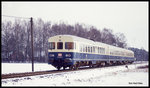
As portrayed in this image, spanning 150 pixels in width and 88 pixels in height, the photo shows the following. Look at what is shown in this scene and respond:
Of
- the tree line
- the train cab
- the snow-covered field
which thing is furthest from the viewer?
the tree line

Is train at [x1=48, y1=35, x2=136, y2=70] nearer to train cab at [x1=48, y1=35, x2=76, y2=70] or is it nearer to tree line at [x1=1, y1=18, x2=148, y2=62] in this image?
train cab at [x1=48, y1=35, x2=76, y2=70]

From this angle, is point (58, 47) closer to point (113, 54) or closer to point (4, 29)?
point (113, 54)

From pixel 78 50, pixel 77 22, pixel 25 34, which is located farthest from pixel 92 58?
pixel 77 22

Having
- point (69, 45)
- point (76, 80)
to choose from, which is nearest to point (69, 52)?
point (69, 45)

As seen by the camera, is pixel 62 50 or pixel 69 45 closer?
pixel 69 45

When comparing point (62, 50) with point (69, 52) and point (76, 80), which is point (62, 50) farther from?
point (76, 80)

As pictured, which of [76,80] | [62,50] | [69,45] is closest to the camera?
[76,80]

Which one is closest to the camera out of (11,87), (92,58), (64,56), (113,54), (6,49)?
(11,87)

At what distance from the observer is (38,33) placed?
60.9m

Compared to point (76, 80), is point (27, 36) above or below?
above

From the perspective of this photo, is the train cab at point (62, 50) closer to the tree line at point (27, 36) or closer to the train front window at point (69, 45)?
the train front window at point (69, 45)

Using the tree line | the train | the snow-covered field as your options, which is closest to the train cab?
the train

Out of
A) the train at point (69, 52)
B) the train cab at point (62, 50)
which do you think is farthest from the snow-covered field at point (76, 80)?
the train at point (69, 52)

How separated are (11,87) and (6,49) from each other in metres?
43.7
